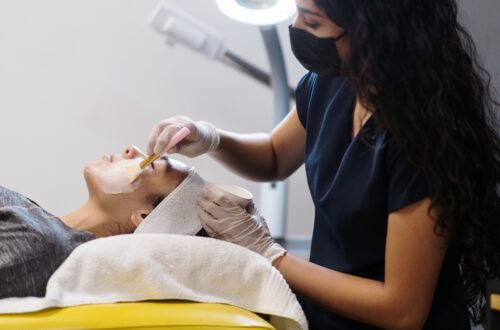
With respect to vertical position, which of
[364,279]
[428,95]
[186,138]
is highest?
[428,95]

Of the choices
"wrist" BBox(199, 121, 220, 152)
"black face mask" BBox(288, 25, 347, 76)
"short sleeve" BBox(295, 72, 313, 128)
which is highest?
"black face mask" BBox(288, 25, 347, 76)

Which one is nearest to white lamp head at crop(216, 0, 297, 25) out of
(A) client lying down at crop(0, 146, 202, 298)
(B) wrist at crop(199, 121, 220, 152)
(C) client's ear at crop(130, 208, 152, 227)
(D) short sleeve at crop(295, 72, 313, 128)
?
(D) short sleeve at crop(295, 72, 313, 128)

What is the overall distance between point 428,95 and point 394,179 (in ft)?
0.57

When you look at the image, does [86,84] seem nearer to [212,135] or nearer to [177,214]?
[212,135]

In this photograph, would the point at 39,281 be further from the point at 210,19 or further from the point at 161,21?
the point at 210,19

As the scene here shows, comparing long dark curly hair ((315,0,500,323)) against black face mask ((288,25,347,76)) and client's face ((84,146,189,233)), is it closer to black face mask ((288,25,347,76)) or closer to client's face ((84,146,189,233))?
black face mask ((288,25,347,76))

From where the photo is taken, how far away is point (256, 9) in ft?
5.56

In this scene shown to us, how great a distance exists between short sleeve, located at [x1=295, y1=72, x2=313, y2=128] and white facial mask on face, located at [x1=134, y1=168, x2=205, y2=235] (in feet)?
1.16

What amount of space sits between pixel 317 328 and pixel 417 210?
0.37 m

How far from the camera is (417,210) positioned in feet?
3.77

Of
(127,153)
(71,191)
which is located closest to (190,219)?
(127,153)

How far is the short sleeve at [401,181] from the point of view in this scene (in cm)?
115

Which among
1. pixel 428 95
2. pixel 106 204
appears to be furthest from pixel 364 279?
pixel 106 204

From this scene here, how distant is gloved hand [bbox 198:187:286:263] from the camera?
4.20ft
